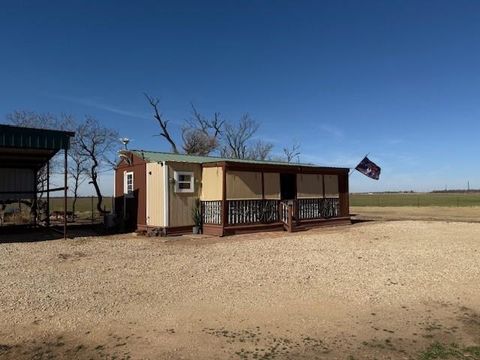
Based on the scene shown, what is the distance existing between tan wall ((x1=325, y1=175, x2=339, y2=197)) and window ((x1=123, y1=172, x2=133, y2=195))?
8.14 metres

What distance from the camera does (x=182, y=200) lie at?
1666 cm

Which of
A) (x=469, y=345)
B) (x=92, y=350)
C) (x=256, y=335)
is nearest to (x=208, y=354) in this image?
(x=256, y=335)

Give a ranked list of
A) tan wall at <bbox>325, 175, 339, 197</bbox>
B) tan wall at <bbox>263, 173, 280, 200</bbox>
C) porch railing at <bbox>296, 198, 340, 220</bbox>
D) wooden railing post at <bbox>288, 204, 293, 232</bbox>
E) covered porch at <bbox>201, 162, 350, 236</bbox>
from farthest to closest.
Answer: tan wall at <bbox>325, 175, 339, 197</bbox>
porch railing at <bbox>296, 198, 340, 220</bbox>
tan wall at <bbox>263, 173, 280, 200</bbox>
wooden railing post at <bbox>288, 204, 293, 232</bbox>
covered porch at <bbox>201, 162, 350, 236</bbox>

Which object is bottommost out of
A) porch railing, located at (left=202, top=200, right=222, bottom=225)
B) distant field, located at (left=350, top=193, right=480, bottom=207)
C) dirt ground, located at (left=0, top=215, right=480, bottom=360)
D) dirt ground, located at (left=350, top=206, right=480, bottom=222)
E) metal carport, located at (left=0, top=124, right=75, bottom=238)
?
dirt ground, located at (left=0, top=215, right=480, bottom=360)

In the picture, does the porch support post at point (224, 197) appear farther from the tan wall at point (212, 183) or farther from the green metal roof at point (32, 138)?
the green metal roof at point (32, 138)

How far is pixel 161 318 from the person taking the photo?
20.1ft

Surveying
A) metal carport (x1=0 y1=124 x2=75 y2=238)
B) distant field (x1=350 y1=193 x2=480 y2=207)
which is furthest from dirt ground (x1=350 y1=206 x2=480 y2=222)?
metal carport (x1=0 y1=124 x2=75 y2=238)

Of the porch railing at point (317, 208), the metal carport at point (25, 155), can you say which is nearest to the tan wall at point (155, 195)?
the metal carport at point (25, 155)

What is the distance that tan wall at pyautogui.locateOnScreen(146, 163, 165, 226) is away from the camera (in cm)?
1631

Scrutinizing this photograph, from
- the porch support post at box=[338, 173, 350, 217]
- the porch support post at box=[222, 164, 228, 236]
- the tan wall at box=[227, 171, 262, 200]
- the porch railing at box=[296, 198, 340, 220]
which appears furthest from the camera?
the porch support post at box=[338, 173, 350, 217]

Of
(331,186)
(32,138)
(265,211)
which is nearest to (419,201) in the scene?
(331,186)

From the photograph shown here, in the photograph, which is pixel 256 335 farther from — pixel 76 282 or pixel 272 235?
pixel 272 235

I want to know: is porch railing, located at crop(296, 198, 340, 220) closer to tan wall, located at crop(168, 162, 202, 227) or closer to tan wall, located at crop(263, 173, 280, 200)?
tan wall, located at crop(263, 173, 280, 200)

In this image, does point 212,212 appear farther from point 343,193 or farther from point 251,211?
point 343,193
